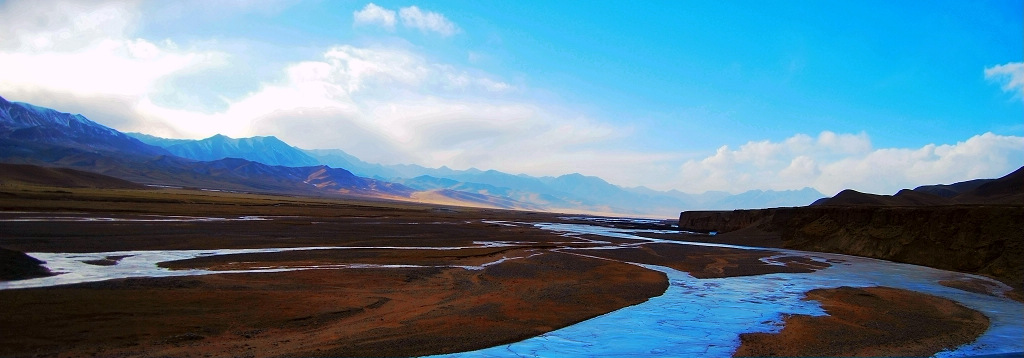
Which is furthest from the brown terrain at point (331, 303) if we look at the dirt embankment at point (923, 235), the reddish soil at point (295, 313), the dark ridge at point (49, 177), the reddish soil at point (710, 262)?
the dark ridge at point (49, 177)

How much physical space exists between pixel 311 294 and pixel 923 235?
3106 centimetres

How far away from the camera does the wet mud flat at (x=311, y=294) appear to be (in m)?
8.96

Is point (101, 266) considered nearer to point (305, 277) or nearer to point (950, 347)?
point (305, 277)

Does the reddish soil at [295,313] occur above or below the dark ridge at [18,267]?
below

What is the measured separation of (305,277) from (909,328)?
15.0 meters

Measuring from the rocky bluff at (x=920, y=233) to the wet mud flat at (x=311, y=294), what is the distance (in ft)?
18.6

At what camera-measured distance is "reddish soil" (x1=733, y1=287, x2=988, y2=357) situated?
9770 millimetres

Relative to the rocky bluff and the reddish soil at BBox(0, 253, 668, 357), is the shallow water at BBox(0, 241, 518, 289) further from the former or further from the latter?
the rocky bluff

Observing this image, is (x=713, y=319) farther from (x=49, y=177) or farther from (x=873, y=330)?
(x=49, y=177)

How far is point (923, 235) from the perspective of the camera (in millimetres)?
29062

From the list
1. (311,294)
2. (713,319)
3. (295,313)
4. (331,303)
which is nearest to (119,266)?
(311,294)

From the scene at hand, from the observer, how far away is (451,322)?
1105 cm

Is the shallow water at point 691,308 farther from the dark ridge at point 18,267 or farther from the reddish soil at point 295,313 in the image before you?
the reddish soil at point 295,313

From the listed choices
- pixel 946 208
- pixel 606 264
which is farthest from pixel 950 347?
pixel 946 208
